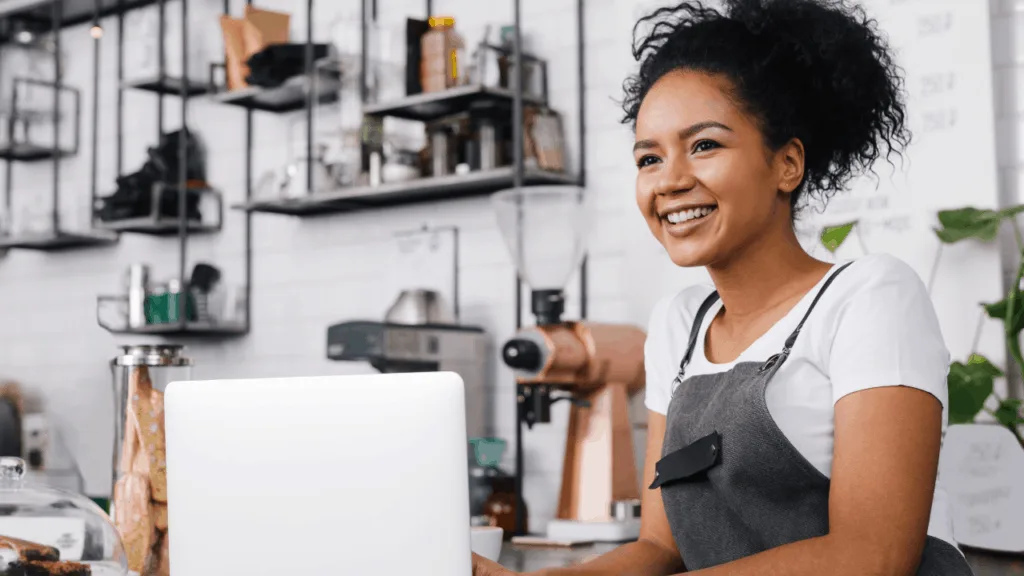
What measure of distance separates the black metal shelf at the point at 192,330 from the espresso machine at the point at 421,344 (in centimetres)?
88

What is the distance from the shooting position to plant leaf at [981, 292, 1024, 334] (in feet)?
6.77

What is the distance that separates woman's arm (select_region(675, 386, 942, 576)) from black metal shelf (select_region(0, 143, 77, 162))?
12.7ft

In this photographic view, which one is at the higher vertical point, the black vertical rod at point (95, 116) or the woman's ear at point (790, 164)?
the black vertical rod at point (95, 116)

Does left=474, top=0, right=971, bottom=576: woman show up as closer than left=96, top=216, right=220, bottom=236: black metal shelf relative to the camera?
Yes

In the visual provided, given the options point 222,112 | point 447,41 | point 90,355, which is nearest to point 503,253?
point 447,41

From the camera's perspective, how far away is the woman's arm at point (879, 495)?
1.04 m

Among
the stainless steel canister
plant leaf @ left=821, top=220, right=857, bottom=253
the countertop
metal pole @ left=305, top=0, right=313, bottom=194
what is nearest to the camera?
the stainless steel canister

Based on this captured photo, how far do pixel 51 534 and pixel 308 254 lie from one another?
2.44 meters

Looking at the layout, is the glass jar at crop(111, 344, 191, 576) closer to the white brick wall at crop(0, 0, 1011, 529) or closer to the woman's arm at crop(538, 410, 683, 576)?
the woman's arm at crop(538, 410, 683, 576)

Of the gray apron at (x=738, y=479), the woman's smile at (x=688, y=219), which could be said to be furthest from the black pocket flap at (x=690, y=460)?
the woman's smile at (x=688, y=219)

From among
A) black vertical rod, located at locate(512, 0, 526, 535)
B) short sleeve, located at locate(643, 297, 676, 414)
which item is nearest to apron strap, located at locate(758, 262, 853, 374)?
short sleeve, located at locate(643, 297, 676, 414)

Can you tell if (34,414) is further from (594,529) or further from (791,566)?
(791,566)

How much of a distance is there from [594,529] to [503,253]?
3.56 ft

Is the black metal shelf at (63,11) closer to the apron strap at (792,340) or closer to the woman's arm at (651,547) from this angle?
the woman's arm at (651,547)
